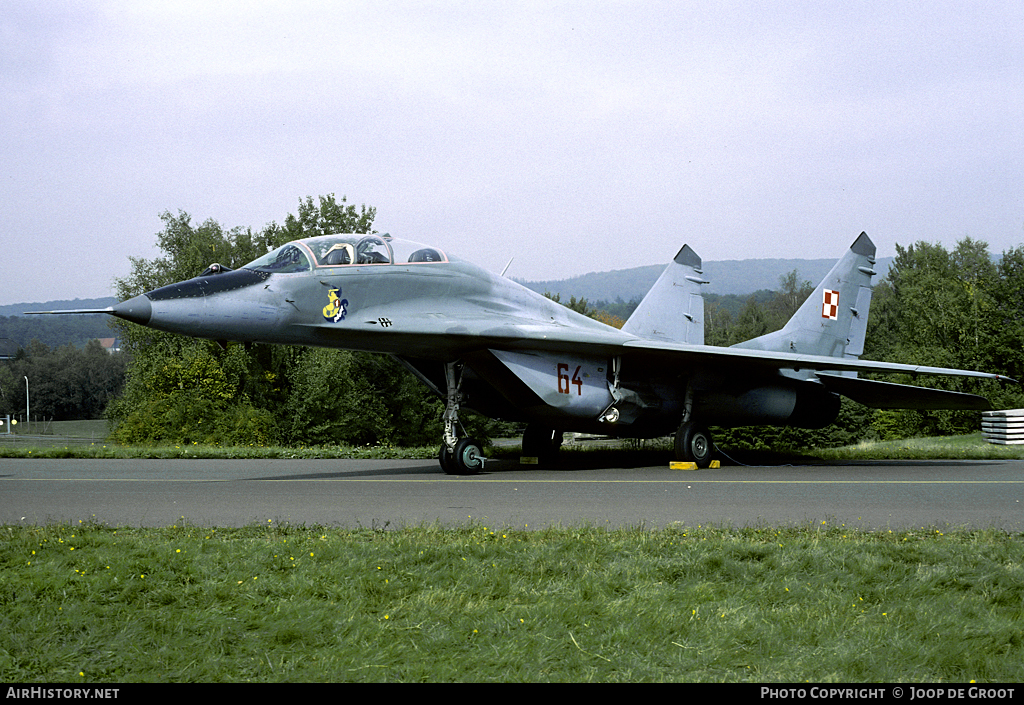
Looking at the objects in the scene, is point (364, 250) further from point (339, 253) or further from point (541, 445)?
point (541, 445)

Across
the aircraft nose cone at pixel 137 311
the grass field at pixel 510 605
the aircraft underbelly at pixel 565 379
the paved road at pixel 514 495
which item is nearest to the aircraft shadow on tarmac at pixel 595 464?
the paved road at pixel 514 495

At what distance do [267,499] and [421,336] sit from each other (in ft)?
14.4

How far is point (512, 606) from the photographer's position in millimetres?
4500

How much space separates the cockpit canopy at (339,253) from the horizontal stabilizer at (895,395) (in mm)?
8293

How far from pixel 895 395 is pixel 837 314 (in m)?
2.54

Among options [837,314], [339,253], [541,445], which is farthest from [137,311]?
[837,314]

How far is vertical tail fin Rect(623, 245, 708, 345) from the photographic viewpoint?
18.4 m

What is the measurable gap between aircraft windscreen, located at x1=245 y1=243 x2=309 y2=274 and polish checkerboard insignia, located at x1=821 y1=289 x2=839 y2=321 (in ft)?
36.5

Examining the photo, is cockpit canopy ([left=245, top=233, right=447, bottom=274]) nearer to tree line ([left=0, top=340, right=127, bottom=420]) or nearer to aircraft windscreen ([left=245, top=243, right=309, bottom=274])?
aircraft windscreen ([left=245, top=243, right=309, bottom=274])

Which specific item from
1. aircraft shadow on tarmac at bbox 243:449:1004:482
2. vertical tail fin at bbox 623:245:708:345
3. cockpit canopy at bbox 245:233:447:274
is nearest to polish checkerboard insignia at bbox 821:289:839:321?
vertical tail fin at bbox 623:245:708:345

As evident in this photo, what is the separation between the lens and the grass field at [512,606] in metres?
3.69

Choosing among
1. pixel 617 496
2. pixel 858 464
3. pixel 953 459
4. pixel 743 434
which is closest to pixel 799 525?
pixel 617 496

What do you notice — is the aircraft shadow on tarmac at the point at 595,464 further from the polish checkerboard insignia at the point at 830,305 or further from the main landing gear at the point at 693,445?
the polish checkerboard insignia at the point at 830,305

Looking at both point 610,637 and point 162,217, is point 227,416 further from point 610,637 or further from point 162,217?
point 610,637
